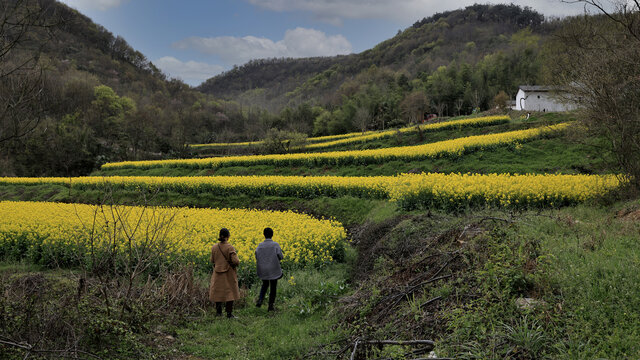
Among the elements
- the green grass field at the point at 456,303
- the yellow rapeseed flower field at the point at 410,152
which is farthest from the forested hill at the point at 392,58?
the green grass field at the point at 456,303

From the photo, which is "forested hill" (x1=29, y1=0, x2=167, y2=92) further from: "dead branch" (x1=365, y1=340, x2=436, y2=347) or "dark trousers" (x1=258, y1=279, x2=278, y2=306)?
"dead branch" (x1=365, y1=340, x2=436, y2=347)

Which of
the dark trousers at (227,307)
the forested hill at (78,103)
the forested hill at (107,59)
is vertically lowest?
the dark trousers at (227,307)

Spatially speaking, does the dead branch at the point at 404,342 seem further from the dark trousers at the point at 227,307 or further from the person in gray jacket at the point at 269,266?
the dark trousers at the point at 227,307

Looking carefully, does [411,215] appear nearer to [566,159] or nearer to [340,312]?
[340,312]

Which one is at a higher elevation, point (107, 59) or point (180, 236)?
point (107, 59)

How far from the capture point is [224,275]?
21.6ft

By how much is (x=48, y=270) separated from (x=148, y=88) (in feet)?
315

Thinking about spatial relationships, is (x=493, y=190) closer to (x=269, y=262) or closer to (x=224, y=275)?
(x=269, y=262)

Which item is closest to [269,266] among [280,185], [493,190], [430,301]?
[430,301]

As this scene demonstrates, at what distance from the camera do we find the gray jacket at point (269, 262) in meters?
6.89

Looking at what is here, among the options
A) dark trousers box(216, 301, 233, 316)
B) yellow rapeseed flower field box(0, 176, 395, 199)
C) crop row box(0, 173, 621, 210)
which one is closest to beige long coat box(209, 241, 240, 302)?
dark trousers box(216, 301, 233, 316)

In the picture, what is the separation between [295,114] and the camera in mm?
65750

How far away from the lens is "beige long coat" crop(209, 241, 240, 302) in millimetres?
6488

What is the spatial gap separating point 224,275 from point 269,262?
909 millimetres
